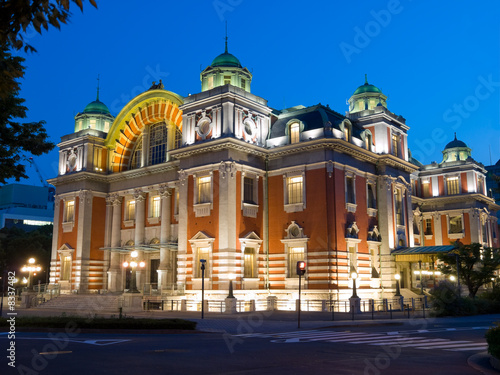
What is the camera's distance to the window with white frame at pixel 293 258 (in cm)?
4009

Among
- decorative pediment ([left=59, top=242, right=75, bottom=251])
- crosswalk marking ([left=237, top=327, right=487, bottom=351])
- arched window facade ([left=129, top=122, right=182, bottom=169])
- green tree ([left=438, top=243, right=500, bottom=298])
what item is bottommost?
crosswalk marking ([left=237, top=327, right=487, bottom=351])

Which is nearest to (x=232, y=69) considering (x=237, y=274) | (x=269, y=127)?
A: (x=269, y=127)

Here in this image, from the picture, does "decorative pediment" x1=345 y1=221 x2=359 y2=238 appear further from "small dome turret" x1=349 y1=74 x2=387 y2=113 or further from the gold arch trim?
the gold arch trim

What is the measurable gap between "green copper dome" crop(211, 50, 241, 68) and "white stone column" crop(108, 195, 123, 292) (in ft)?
54.8

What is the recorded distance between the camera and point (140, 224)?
48812 mm

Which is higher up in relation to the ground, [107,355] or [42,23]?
[42,23]

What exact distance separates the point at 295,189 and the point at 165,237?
12.1 meters

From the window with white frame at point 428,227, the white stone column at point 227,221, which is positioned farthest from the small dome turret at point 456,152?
the white stone column at point 227,221

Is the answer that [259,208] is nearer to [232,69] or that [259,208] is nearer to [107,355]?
[232,69]

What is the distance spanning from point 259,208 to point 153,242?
11289mm

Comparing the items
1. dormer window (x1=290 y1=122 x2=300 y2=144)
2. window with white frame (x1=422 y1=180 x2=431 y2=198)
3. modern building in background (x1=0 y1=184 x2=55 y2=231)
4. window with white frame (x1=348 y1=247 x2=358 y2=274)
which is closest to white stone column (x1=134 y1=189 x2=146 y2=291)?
dormer window (x1=290 y1=122 x2=300 y2=144)

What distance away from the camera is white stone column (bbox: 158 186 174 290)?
1726 inches

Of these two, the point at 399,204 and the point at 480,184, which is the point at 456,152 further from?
the point at 399,204

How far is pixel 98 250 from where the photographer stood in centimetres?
5141
